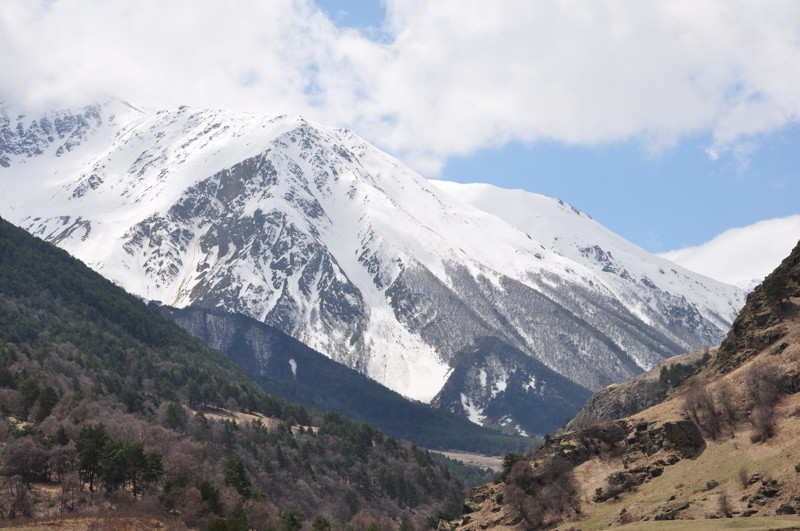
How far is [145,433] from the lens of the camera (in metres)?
156

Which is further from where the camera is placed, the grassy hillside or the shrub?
the shrub

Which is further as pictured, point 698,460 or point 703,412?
point 703,412

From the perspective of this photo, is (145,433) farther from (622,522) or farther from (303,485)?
(622,522)

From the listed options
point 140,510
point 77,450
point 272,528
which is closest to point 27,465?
point 77,450

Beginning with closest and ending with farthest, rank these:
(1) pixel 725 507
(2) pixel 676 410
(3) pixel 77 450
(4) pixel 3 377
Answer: (1) pixel 725 507
(2) pixel 676 410
(3) pixel 77 450
(4) pixel 3 377

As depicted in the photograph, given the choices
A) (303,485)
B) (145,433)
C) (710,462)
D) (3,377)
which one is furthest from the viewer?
(303,485)

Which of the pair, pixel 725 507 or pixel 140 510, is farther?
pixel 140 510

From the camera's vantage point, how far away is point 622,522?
76.4 metres

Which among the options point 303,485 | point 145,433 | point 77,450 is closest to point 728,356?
point 77,450

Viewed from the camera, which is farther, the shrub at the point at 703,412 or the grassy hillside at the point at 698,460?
the shrub at the point at 703,412

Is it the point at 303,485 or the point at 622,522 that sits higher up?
the point at 622,522

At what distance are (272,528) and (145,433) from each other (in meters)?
54.7

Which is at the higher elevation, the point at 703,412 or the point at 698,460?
the point at 703,412

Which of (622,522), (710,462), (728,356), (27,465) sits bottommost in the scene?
(27,465)
